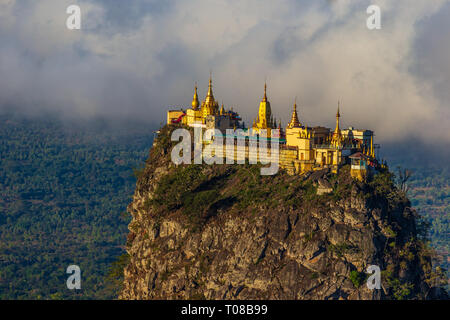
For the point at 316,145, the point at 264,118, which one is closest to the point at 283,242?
the point at 316,145

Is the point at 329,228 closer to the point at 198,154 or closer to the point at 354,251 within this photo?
the point at 354,251

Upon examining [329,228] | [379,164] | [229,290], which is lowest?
[229,290]

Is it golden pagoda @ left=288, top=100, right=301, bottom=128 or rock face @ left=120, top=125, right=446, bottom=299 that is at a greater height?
golden pagoda @ left=288, top=100, right=301, bottom=128

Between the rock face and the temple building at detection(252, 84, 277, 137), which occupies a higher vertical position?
the temple building at detection(252, 84, 277, 137)

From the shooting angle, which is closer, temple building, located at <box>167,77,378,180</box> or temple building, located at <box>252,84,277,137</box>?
temple building, located at <box>167,77,378,180</box>

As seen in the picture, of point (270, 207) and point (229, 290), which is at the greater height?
point (270, 207)

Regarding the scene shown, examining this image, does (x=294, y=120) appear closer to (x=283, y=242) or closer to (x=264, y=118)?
(x=264, y=118)

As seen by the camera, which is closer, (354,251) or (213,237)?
(354,251)
